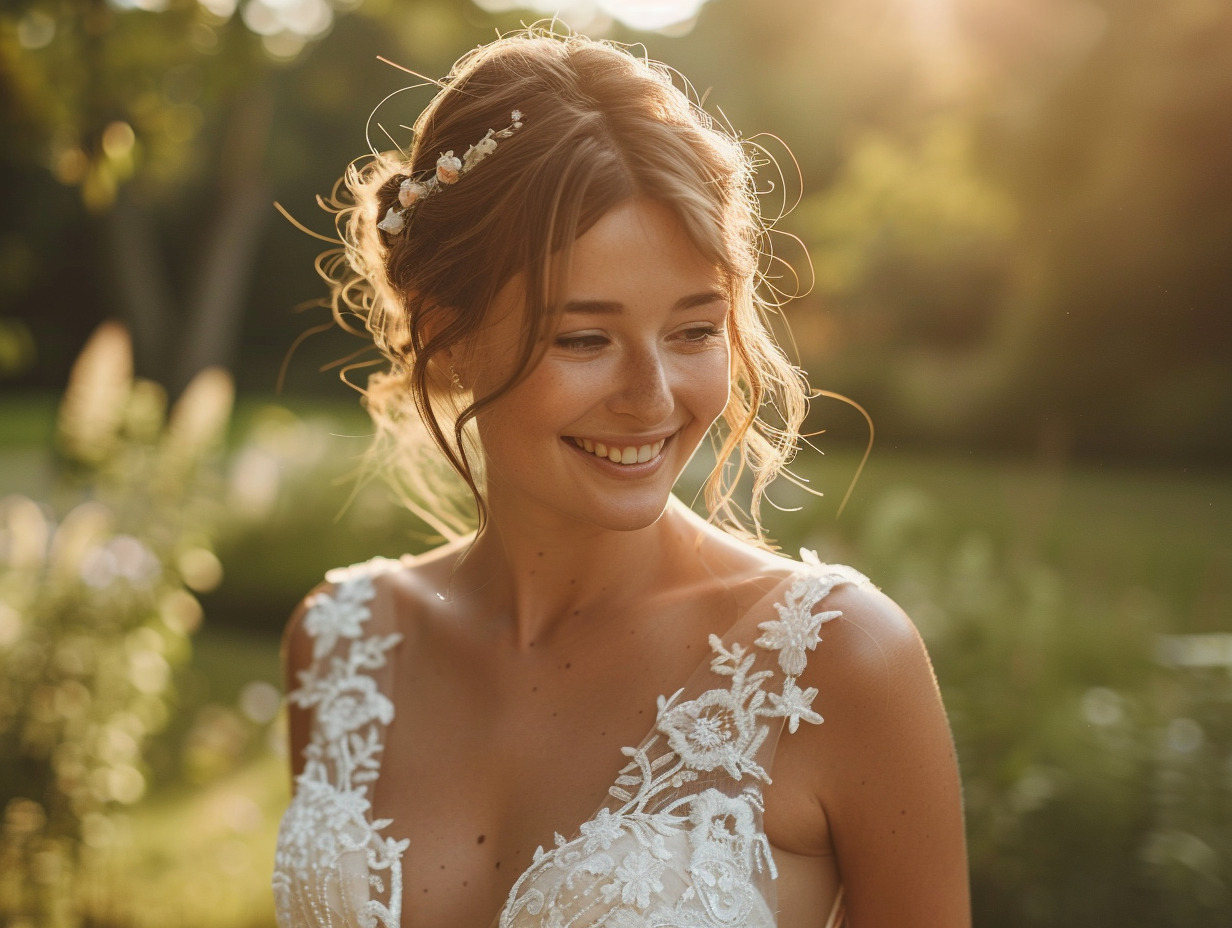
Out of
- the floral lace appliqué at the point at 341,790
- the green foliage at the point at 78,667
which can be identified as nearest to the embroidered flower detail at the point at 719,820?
the floral lace appliqué at the point at 341,790

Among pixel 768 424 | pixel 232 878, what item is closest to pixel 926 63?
pixel 768 424

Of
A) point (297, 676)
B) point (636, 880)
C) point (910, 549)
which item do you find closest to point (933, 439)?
point (910, 549)

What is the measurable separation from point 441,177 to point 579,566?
0.77m

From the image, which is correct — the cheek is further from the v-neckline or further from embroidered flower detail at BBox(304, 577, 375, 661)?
embroidered flower detail at BBox(304, 577, 375, 661)

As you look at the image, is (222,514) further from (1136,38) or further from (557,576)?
(1136,38)

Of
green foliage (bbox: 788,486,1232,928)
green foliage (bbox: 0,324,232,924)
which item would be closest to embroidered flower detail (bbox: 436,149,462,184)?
green foliage (bbox: 788,486,1232,928)

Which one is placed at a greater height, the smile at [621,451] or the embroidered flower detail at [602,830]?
the smile at [621,451]

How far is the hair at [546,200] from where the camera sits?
1.68 meters

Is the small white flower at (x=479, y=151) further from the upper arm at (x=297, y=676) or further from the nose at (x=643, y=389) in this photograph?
the upper arm at (x=297, y=676)

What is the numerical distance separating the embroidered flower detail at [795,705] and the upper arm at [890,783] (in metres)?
0.02

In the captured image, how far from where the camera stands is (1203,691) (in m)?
2.98

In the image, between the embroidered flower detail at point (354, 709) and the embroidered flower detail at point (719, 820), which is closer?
the embroidered flower detail at point (719, 820)

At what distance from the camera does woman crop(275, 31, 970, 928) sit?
168cm

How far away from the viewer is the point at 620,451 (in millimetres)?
1762
